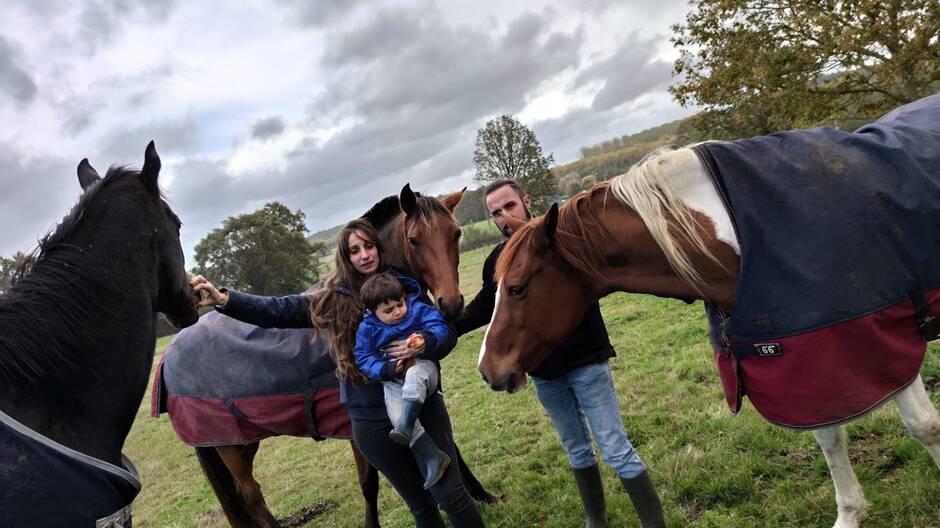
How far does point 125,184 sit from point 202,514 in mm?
5544

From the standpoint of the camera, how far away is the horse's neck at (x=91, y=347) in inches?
78.3

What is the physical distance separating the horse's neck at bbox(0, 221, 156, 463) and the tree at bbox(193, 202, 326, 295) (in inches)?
913

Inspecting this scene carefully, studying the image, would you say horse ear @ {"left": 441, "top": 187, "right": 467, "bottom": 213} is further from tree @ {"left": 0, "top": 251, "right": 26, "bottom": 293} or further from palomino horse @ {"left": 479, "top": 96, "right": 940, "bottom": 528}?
tree @ {"left": 0, "top": 251, "right": 26, "bottom": 293}

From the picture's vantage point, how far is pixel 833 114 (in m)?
13.1

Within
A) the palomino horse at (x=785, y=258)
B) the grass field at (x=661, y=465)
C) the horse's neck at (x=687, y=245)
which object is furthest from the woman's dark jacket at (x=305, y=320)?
the grass field at (x=661, y=465)

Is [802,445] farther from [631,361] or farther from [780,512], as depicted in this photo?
[631,361]

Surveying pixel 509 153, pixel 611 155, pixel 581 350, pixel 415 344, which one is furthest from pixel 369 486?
pixel 611 155

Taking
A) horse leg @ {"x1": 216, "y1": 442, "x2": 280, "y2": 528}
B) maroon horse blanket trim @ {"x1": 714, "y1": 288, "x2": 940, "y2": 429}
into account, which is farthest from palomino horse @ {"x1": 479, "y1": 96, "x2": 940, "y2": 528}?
horse leg @ {"x1": 216, "y1": 442, "x2": 280, "y2": 528}

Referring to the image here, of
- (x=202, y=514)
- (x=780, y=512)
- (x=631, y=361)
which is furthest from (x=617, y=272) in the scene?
(x=202, y=514)

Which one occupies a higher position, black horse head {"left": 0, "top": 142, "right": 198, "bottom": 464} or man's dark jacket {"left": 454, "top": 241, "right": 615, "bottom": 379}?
black horse head {"left": 0, "top": 142, "right": 198, "bottom": 464}

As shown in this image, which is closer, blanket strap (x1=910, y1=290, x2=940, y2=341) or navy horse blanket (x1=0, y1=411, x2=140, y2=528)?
navy horse blanket (x1=0, y1=411, x2=140, y2=528)

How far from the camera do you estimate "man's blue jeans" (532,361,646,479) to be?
2775 mm

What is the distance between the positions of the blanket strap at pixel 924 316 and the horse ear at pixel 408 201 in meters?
2.69

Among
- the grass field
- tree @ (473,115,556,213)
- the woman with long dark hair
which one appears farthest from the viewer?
tree @ (473,115,556,213)
